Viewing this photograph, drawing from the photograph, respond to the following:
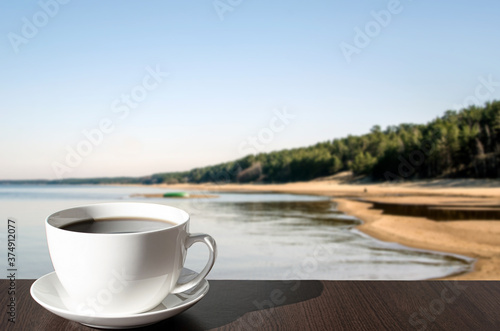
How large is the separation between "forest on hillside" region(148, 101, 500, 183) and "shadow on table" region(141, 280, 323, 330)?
→ 1952 centimetres

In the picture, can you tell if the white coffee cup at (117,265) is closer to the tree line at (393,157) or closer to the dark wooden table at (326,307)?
the dark wooden table at (326,307)

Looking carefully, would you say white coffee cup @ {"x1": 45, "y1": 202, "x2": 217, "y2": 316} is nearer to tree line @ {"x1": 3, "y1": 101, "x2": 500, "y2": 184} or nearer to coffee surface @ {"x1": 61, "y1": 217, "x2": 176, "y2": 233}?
coffee surface @ {"x1": 61, "y1": 217, "x2": 176, "y2": 233}

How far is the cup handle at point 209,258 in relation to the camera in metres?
0.28

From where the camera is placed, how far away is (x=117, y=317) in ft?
0.78

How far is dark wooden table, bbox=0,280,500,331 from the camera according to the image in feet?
0.87

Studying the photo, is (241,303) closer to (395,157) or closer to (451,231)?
(451,231)

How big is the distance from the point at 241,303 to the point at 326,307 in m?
0.06

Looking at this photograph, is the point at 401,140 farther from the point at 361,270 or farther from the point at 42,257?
the point at 42,257

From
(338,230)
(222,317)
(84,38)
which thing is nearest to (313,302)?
(222,317)

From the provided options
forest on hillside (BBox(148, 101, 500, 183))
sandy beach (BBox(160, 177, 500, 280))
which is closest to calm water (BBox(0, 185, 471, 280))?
sandy beach (BBox(160, 177, 500, 280))

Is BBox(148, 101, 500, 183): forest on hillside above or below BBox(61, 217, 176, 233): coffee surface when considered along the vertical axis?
above

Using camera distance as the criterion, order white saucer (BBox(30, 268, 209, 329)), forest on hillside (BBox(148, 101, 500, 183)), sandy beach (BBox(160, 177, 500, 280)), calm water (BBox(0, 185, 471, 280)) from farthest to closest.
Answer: forest on hillside (BBox(148, 101, 500, 183)), sandy beach (BBox(160, 177, 500, 280)), calm water (BBox(0, 185, 471, 280)), white saucer (BBox(30, 268, 209, 329))

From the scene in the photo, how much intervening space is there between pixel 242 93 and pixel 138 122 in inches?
239

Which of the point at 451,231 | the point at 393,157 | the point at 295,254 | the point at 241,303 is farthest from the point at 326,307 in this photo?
the point at 393,157
